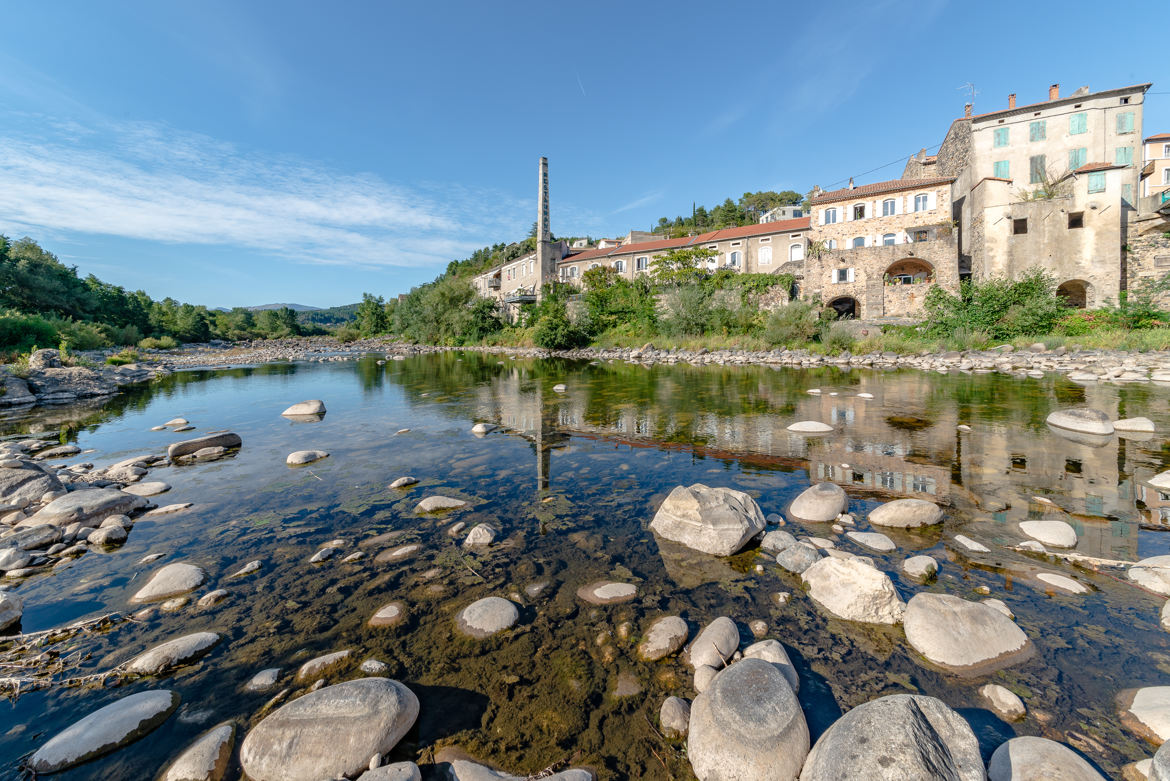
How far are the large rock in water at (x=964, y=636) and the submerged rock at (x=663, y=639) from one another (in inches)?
62.0

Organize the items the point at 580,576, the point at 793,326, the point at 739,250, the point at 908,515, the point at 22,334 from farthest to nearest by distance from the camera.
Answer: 1. the point at 739,250
2. the point at 793,326
3. the point at 22,334
4. the point at 908,515
5. the point at 580,576

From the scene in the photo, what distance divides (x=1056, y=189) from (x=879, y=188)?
964 centimetres

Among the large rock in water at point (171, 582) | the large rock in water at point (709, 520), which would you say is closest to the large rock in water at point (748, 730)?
the large rock in water at point (709, 520)

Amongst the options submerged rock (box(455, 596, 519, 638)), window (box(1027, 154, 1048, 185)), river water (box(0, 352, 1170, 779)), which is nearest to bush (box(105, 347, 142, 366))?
river water (box(0, 352, 1170, 779))

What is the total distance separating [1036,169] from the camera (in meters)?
31.2

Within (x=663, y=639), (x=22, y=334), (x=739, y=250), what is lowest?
(x=663, y=639)

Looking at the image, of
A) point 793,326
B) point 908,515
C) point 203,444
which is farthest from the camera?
point 793,326

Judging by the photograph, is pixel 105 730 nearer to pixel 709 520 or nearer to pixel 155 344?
pixel 709 520

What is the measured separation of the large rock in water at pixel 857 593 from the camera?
136 inches

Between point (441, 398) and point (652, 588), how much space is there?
13.1 meters

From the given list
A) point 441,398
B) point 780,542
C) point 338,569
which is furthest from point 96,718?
point 441,398

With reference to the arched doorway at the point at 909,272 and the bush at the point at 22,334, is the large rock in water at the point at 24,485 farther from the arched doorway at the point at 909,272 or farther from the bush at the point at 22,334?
the arched doorway at the point at 909,272

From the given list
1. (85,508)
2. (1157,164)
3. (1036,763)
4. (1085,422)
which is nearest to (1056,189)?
(1157,164)

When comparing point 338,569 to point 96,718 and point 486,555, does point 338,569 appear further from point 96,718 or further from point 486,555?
point 96,718
